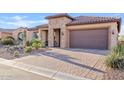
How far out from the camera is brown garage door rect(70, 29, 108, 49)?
628 inches

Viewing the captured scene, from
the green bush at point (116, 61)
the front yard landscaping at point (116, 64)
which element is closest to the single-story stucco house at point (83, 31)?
the front yard landscaping at point (116, 64)

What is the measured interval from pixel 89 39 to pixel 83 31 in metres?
1.20

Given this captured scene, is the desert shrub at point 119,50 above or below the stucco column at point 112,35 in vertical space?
below

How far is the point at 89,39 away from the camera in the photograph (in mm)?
16734

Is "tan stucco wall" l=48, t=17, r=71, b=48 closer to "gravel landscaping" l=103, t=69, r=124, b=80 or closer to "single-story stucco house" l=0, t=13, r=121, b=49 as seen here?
"single-story stucco house" l=0, t=13, r=121, b=49

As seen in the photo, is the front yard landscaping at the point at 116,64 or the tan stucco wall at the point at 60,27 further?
the tan stucco wall at the point at 60,27

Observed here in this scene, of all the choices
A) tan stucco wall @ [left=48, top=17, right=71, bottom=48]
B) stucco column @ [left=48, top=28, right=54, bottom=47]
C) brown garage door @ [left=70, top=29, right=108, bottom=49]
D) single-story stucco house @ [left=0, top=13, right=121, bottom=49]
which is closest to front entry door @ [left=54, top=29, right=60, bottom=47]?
single-story stucco house @ [left=0, top=13, right=121, bottom=49]

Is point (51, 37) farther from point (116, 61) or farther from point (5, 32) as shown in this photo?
point (5, 32)

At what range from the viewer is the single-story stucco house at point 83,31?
50.8ft

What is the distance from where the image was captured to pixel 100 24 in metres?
16.0

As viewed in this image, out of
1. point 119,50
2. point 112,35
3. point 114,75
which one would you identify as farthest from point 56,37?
point 114,75

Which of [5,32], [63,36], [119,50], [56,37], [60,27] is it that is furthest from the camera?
[5,32]

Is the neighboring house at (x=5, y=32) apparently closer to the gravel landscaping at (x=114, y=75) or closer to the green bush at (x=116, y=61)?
the green bush at (x=116, y=61)
